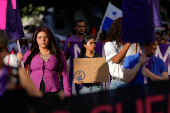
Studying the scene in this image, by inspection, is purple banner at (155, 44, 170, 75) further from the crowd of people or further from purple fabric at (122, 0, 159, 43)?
purple fabric at (122, 0, 159, 43)

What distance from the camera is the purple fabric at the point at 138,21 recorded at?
359 cm

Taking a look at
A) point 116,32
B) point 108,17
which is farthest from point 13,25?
point 108,17

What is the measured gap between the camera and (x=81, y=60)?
571 centimetres

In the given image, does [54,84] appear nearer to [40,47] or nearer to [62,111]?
[40,47]

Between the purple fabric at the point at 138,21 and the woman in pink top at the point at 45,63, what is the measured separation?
1.38 metres

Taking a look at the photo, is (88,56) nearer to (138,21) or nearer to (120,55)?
(120,55)

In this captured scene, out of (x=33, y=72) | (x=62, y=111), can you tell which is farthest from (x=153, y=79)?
(x=33, y=72)

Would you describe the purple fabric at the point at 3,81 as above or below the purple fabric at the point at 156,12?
below

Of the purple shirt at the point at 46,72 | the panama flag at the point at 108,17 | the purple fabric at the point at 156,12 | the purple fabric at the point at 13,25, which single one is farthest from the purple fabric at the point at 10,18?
the panama flag at the point at 108,17

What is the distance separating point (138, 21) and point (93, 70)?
2196 mm

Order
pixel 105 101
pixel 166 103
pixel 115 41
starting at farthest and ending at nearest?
pixel 115 41
pixel 166 103
pixel 105 101

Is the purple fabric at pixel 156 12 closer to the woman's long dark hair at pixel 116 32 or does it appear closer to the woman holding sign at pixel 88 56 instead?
the woman holding sign at pixel 88 56

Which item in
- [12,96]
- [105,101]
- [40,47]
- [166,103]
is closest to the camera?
[12,96]

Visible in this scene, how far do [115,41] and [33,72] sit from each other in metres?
1.34
